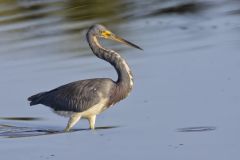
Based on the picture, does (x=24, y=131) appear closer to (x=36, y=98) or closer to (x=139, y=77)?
(x=36, y=98)

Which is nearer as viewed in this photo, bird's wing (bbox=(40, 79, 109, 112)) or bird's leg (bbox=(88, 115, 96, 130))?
bird's leg (bbox=(88, 115, 96, 130))

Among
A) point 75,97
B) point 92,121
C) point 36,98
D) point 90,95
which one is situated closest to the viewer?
point 92,121

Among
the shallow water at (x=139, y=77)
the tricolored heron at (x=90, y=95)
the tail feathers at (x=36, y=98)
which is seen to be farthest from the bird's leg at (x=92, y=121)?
the tail feathers at (x=36, y=98)

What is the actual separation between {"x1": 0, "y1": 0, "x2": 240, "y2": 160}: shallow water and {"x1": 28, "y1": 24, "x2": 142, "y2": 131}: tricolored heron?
19 cm

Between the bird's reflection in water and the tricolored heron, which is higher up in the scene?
the tricolored heron

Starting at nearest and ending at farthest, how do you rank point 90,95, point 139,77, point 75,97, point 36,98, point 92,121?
point 92,121
point 90,95
point 75,97
point 36,98
point 139,77

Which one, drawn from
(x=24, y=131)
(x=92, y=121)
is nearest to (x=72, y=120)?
(x=92, y=121)

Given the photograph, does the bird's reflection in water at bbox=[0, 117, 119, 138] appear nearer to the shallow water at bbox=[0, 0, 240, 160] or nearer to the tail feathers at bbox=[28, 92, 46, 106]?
the shallow water at bbox=[0, 0, 240, 160]

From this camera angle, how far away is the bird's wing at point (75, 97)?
11766 millimetres

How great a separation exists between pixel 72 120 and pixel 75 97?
1.00 ft

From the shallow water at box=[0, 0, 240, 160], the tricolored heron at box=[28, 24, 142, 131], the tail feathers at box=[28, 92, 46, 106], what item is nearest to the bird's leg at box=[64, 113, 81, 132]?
the tricolored heron at box=[28, 24, 142, 131]

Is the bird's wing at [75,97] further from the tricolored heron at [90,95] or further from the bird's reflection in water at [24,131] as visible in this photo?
the bird's reflection in water at [24,131]

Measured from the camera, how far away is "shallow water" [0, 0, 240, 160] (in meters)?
10.3

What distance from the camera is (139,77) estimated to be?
13359 mm
